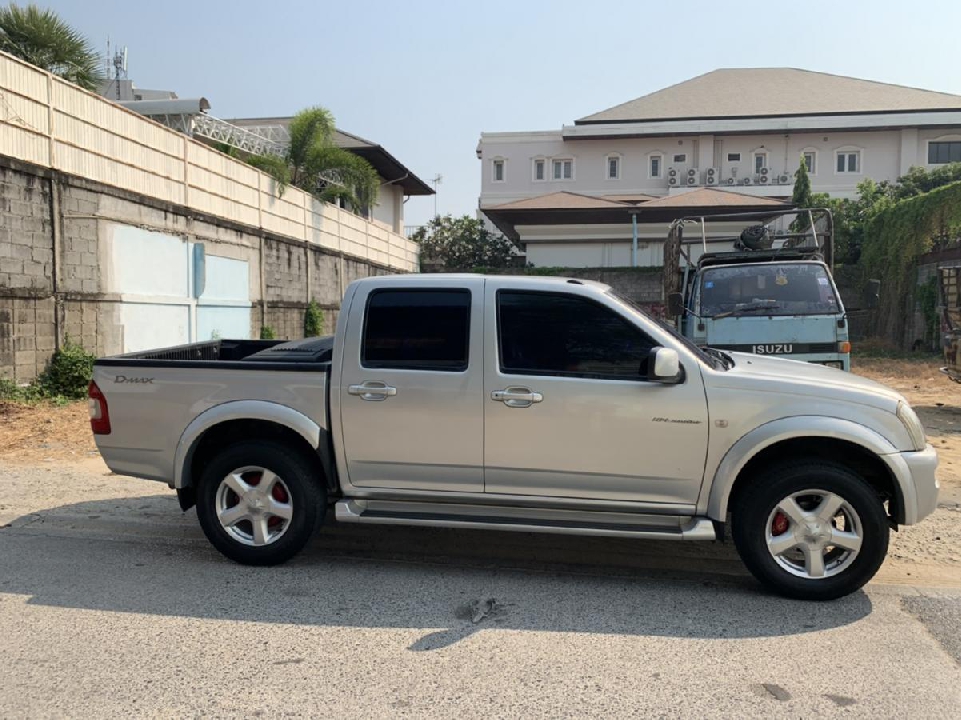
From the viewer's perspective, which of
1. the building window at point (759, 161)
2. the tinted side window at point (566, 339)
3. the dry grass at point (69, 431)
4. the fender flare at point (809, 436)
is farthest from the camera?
the building window at point (759, 161)

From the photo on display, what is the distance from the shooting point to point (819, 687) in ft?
11.1

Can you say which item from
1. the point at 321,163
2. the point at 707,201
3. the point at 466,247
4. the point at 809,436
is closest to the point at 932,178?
the point at 707,201

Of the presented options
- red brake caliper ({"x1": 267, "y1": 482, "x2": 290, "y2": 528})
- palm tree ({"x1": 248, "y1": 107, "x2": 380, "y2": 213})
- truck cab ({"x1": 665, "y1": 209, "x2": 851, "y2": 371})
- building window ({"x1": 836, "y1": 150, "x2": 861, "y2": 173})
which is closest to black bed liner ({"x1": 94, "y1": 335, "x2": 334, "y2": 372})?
red brake caliper ({"x1": 267, "y1": 482, "x2": 290, "y2": 528})

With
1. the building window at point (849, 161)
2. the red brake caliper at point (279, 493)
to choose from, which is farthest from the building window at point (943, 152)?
the red brake caliper at point (279, 493)

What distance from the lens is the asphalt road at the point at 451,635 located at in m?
3.29

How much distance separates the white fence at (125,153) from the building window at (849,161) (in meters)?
34.9

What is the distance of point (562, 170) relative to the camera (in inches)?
1815

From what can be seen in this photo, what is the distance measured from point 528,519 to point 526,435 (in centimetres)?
51

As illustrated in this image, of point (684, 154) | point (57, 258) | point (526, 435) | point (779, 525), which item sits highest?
point (684, 154)

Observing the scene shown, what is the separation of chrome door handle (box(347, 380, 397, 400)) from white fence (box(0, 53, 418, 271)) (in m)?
8.37

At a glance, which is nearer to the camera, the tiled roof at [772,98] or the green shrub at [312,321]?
the green shrub at [312,321]

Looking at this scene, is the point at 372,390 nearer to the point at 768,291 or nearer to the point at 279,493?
the point at 279,493

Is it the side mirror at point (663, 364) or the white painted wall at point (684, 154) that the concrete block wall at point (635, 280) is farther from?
the side mirror at point (663, 364)

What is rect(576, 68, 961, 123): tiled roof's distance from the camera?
44.1 m
